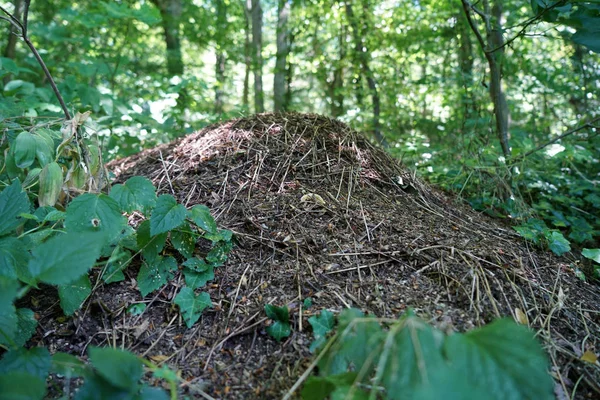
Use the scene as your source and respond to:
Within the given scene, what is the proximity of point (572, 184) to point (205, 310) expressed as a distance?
3.02 meters

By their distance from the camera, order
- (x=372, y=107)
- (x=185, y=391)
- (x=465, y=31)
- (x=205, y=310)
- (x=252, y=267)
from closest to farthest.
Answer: (x=185, y=391) → (x=205, y=310) → (x=252, y=267) → (x=465, y=31) → (x=372, y=107)

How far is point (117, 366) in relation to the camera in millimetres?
949

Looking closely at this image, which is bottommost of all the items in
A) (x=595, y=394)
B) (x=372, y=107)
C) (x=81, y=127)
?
(x=595, y=394)

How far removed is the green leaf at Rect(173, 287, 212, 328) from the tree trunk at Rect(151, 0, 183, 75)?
22.4 feet

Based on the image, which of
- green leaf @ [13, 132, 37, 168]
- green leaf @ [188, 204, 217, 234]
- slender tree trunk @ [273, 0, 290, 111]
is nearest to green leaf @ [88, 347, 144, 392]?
green leaf @ [188, 204, 217, 234]

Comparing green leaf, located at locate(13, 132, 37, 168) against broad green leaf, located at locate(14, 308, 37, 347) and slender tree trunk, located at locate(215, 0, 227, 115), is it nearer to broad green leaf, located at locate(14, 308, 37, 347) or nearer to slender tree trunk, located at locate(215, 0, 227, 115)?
broad green leaf, located at locate(14, 308, 37, 347)

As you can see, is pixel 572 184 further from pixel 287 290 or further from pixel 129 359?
pixel 129 359

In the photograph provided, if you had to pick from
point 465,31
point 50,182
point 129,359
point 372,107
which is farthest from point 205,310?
point 465,31

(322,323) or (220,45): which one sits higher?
(220,45)

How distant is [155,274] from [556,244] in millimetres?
1959

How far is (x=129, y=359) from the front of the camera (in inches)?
38.9

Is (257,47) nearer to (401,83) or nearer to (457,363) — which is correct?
(401,83)

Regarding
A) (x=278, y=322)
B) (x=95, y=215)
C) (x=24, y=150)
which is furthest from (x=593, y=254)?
(x=24, y=150)

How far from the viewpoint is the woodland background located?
2.63m
